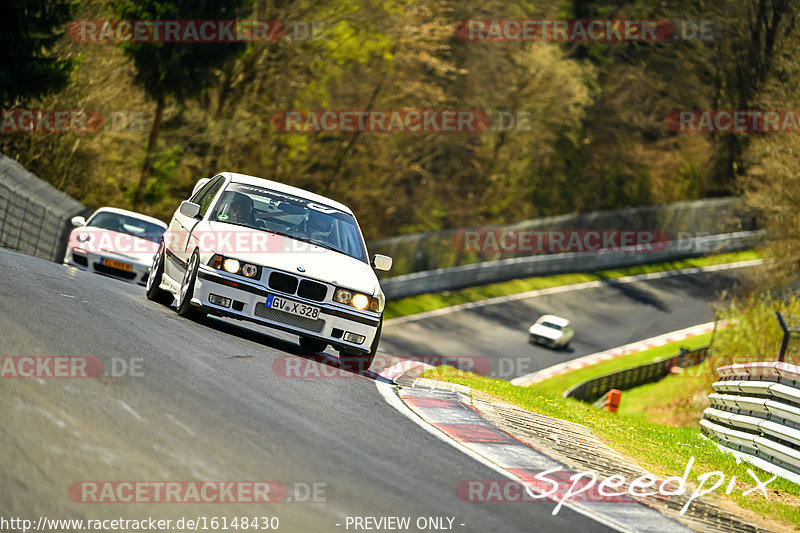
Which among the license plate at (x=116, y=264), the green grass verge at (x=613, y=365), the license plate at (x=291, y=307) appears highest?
the license plate at (x=291, y=307)

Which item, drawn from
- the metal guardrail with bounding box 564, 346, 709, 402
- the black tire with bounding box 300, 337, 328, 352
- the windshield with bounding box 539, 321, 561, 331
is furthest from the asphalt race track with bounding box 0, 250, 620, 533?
the windshield with bounding box 539, 321, 561, 331

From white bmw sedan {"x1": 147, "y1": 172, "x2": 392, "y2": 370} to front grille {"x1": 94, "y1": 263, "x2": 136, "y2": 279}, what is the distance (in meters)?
6.49

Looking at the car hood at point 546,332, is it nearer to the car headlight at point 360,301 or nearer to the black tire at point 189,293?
the black tire at point 189,293

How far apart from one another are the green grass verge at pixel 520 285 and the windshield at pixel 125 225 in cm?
1554

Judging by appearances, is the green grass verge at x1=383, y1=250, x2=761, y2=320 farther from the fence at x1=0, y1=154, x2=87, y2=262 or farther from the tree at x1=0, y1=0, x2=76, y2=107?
the tree at x1=0, y1=0, x2=76, y2=107

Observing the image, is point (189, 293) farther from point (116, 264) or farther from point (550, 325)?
point (550, 325)

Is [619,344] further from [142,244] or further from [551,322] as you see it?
[142,244]

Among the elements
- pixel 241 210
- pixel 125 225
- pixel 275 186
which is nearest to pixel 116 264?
pixel 125 225

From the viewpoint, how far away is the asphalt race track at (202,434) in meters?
5.50

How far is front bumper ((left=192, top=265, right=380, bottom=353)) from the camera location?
10859 millimetres

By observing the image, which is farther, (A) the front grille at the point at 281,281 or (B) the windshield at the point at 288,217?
(B) the windshield at the point at 288,217

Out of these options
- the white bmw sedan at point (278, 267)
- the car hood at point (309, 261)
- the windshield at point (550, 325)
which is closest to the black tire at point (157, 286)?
the white bmw sedan at point (278, 267)

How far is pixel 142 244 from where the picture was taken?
784 inches

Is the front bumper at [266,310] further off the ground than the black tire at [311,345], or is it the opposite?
the front bumper at [266,310]
